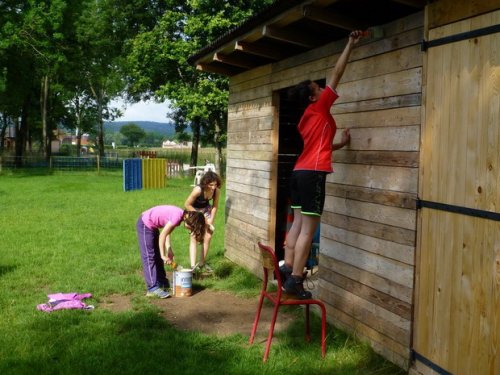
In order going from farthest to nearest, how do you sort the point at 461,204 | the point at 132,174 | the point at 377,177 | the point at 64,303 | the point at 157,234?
1. the point at 132,174
2. the point at 157,234
3. the point at 64,303
4. the point at 377,177
5. the point at 461,204

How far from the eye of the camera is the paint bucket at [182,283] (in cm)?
663

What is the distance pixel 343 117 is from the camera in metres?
5.30

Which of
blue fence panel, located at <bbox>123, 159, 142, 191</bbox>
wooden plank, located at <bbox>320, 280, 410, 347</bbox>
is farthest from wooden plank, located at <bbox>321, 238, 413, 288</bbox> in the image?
blue fence panel, located at <bbox>123, 159, 142, 191</bbox>

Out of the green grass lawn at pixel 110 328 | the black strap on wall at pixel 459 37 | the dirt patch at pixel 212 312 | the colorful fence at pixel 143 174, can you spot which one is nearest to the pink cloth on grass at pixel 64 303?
the green grass lawn at pixel 110 328

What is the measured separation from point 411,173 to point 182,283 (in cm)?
344

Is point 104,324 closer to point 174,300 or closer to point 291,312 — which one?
point 174,300

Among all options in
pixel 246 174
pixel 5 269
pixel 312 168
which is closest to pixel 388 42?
pixel 312 168

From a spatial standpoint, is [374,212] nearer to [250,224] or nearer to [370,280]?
[370,280]

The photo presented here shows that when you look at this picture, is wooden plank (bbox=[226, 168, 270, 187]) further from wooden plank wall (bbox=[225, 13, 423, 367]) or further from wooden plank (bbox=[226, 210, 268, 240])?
wooden plank wall (bbox=[225, 13, 423, 367])

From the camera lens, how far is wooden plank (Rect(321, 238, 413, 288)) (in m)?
4.36

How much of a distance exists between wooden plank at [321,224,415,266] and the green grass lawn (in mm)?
900

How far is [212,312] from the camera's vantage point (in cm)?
611

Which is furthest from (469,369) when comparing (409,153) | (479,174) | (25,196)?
(25,196)

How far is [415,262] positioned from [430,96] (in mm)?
1313
